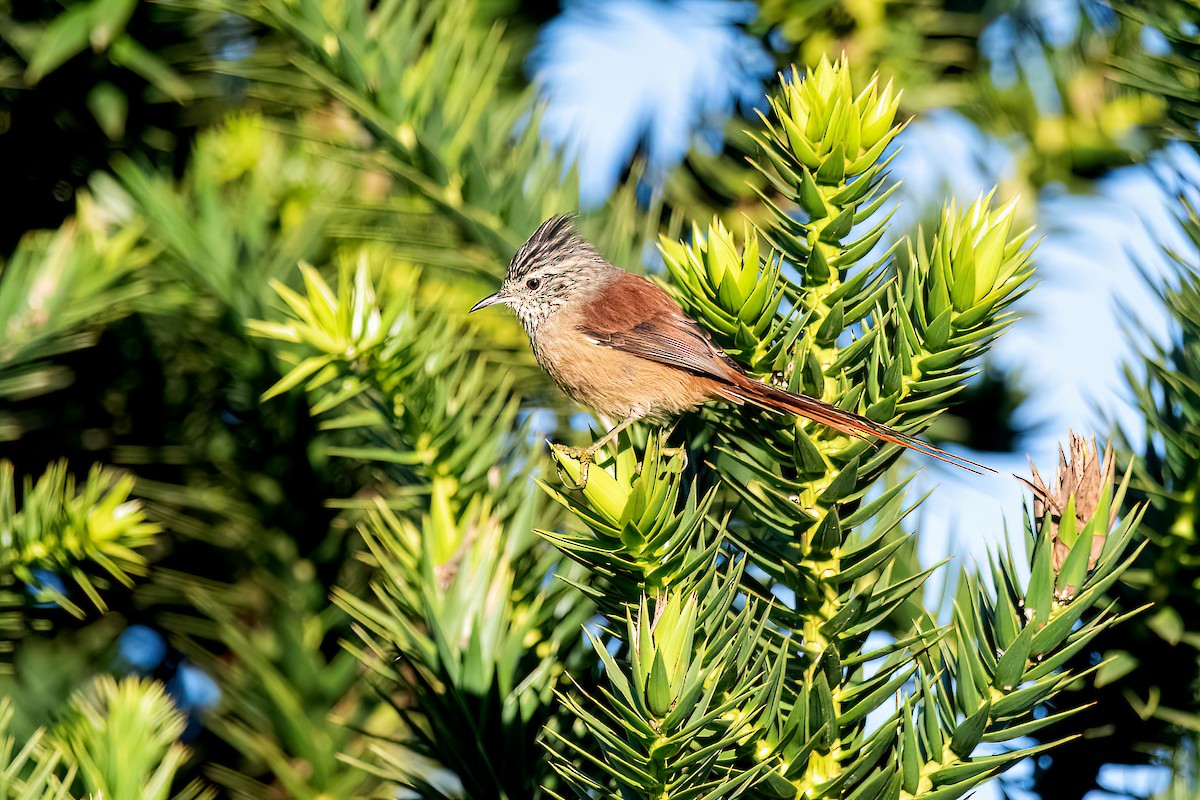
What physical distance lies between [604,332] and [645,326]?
23cm

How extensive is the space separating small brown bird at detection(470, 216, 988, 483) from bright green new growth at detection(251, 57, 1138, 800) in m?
0.68

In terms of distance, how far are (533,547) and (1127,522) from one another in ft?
3.82

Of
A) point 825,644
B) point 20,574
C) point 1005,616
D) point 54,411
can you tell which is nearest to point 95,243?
point 54,411

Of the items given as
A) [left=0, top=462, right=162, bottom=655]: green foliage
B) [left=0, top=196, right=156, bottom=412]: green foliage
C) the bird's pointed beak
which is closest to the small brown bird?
the bird's pointed beak

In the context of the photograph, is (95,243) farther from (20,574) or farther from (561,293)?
(561,293)

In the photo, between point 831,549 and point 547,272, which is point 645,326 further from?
point 831,549

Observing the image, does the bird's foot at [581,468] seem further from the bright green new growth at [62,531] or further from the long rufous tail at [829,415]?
the bright green new growth at [62,531]

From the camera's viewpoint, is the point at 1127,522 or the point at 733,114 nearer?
the point at 1127,522

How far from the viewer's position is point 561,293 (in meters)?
3.62

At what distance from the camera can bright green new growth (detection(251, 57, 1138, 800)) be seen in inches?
59.8

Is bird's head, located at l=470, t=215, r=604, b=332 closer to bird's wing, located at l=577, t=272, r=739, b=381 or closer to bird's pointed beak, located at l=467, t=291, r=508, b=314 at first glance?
bird's pointed beak, located at l=467, t=291, r=508, b=314

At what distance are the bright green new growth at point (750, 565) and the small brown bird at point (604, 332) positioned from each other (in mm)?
676

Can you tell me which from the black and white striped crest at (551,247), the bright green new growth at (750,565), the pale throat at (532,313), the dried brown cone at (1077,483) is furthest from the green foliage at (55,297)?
the dried brown cone at (1077,483)

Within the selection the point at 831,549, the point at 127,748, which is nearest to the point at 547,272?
the point at 831,549
